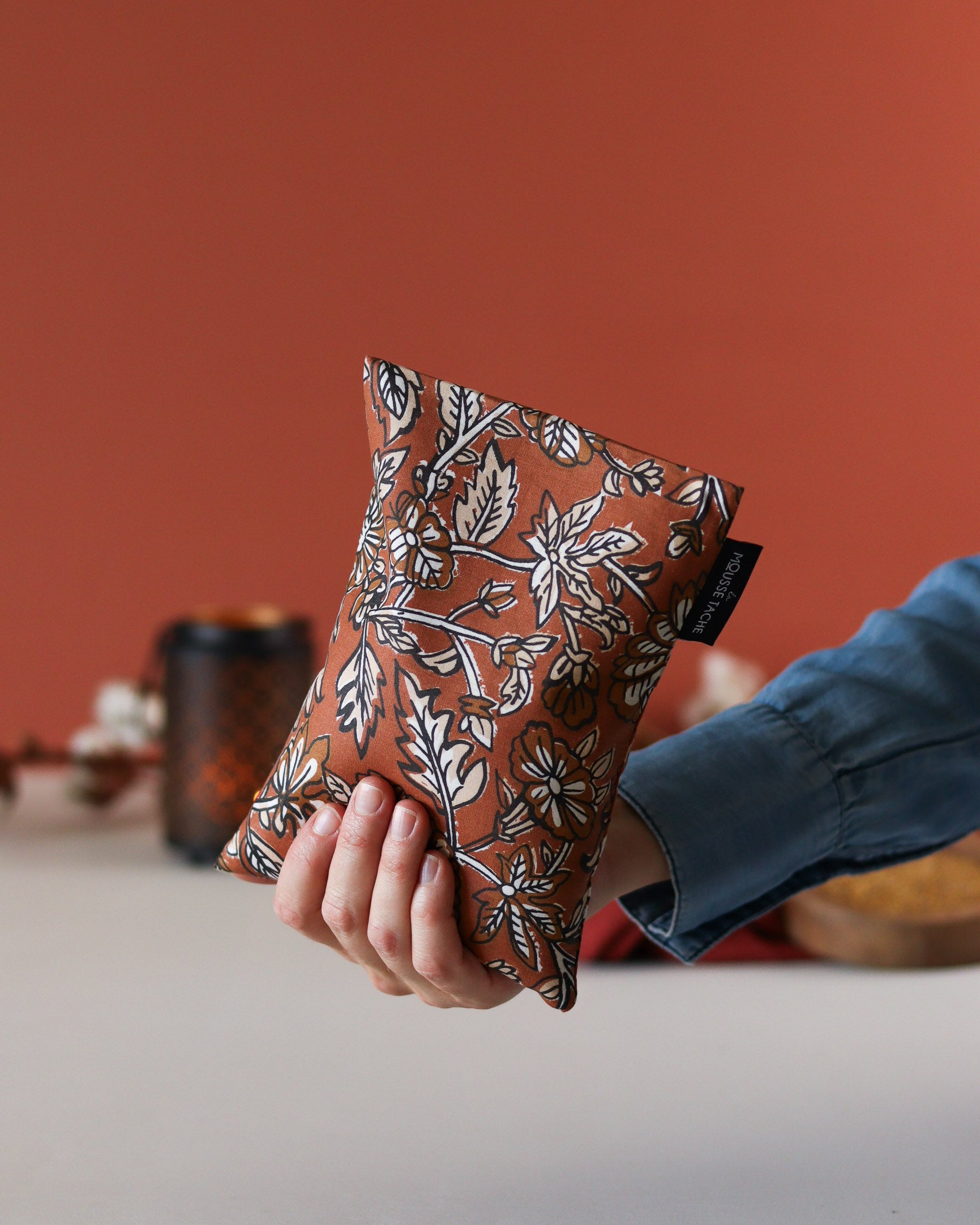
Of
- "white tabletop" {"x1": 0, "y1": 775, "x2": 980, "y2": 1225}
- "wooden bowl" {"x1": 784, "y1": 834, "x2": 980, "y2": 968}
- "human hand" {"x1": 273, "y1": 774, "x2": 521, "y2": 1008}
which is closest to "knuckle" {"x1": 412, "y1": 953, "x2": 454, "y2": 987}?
"human hand" {"x1": 273, "y1": 774, "x2": 521, "y2": 1008}

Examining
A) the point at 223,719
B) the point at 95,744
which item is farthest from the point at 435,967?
the point at 95,744

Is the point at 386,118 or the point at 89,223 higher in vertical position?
the point at 386,118

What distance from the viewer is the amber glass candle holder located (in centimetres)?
104

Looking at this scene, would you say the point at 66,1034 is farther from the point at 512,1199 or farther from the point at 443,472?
the point at 443,472

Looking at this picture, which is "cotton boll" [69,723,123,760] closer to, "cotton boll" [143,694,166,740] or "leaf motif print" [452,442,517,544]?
"cotton boll" [143,694,166,740]

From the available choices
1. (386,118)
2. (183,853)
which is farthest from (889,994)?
(386,118)

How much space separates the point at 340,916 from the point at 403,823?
0.25 feet

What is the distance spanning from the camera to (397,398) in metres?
0.47

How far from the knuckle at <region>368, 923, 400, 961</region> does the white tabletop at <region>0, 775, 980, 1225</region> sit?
11cm

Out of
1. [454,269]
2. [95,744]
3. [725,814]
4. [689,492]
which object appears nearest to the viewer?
[689,492]

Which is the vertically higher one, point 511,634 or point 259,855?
point 511,634

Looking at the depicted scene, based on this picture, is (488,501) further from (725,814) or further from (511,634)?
(725,814)

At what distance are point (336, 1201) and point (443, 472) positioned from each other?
326 mm

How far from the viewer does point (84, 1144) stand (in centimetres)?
59
